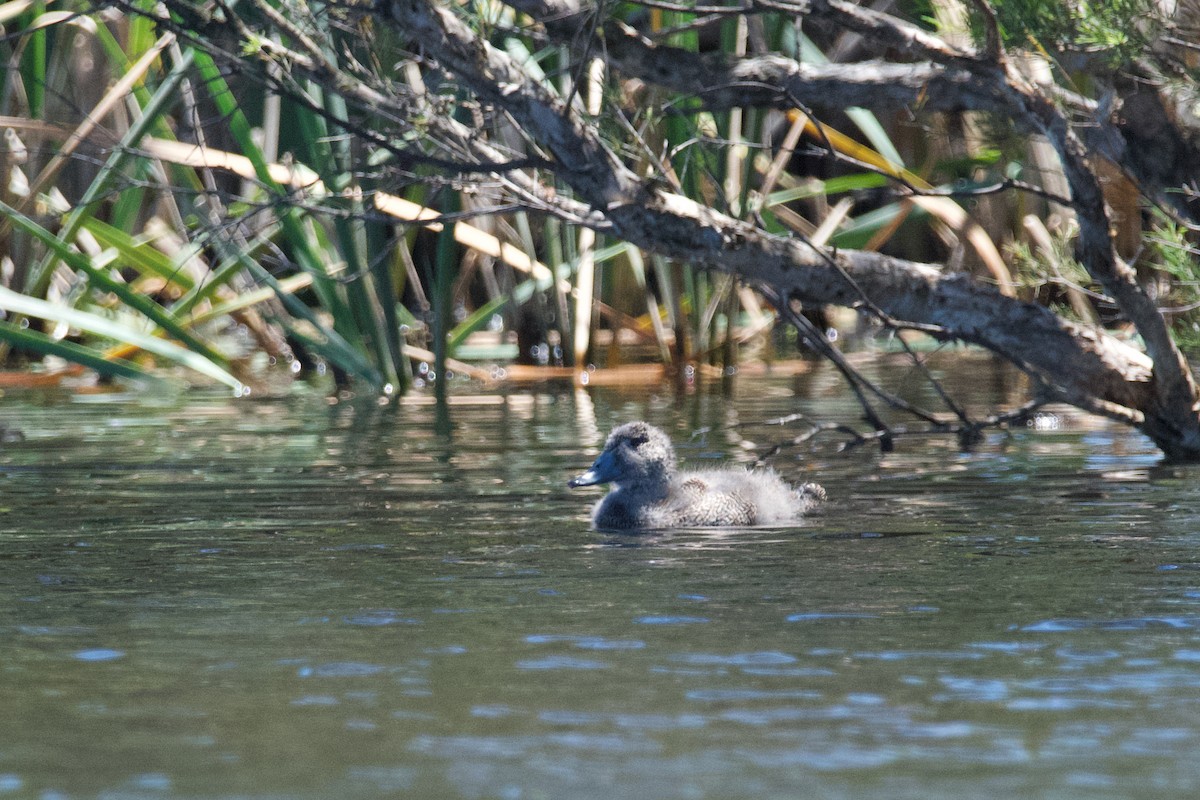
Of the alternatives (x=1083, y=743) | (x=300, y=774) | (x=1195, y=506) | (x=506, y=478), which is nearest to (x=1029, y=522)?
(x=1195, y=506)

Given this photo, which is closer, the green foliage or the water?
the water

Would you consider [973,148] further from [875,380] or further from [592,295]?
[592,295]

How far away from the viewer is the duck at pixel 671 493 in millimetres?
6727

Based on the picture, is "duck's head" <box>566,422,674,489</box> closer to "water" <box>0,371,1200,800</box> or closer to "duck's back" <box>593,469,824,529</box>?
"duck's back" <box>593,469,824,529</box>

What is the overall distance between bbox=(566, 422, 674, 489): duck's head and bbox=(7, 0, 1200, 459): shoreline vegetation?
674 mm

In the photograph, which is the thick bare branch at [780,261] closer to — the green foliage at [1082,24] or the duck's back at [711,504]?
the duck's back at [711,504]

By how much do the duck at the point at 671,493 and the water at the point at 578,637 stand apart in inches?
8.0

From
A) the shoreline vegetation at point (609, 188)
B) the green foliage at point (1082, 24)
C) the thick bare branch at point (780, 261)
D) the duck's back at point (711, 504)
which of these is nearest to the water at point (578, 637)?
the duck's back at point (711, 504)

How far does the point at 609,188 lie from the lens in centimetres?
686

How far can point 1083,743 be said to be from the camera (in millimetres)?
3590

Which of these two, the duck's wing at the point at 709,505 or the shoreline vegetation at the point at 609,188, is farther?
the shoreline vegetation at the point at 609,188

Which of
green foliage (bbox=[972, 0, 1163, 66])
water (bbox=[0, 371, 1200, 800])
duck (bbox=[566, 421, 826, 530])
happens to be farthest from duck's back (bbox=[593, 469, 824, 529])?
green foliage (bbox=[972, 0, 1163, 66])

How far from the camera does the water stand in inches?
137

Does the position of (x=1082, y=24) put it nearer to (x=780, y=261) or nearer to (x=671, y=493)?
(x=780, y=261)
